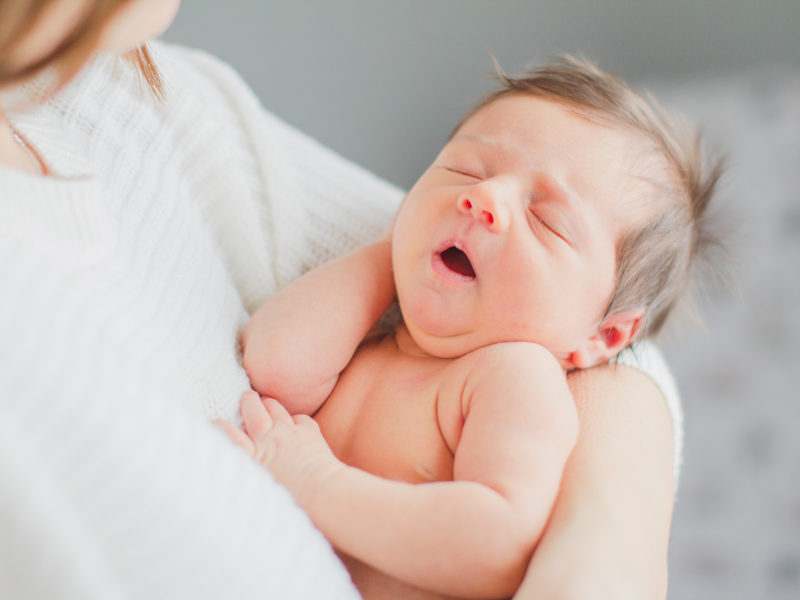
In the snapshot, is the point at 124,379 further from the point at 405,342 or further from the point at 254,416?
the point at 405,342

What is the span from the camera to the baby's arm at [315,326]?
775mm

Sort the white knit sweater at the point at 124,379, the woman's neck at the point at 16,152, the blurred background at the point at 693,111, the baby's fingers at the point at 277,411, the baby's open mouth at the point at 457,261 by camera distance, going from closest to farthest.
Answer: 1. the white knit sweater at the point at 124,379
2. the woman's neck at the point at 16,152
3. the baby's fingers at the point at 277,411
4. the baby's open mouth at the point at 457,261
5. the blurred background at the point at 693,111

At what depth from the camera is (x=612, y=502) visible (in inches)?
27.0

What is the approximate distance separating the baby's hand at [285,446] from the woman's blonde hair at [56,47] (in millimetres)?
328

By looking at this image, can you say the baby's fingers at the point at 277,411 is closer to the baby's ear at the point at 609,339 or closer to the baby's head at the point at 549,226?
the baby's head at the point at 549,226

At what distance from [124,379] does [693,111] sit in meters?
2.06

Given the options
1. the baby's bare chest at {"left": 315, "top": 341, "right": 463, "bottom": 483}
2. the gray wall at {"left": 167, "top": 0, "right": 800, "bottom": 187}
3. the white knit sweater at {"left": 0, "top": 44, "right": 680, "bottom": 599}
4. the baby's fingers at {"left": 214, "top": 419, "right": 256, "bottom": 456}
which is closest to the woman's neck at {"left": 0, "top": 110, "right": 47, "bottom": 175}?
the white knit sweater at {"left": 0, "top": 44, "right": 680, "bottom": 599}

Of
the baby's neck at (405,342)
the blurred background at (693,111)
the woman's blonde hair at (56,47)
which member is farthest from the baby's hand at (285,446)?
the blurred background at (693,111)

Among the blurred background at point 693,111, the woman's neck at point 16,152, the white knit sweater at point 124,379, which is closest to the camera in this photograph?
the white knit sweater at point 124,379

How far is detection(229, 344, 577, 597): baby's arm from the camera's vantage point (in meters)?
0.61

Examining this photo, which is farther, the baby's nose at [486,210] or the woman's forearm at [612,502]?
the baby's nose at [486,210]

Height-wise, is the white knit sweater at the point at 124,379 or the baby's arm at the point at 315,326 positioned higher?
the white knit sweater at the point at 124,379

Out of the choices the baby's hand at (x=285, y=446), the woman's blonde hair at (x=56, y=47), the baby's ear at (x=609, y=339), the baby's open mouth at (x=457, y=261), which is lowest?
the baby's hand at (x=285, y=446)

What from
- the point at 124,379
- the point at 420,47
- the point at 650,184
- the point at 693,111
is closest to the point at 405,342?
the point at 650,184
